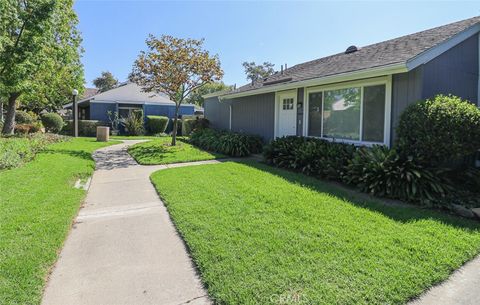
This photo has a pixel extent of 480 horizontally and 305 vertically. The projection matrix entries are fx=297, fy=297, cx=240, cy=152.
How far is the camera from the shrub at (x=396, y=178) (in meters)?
5.53

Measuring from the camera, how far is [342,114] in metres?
8.52

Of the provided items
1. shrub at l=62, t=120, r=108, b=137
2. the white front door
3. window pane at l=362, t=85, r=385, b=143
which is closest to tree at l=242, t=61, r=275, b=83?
shrub at l=62, t=120, r=108, b=137

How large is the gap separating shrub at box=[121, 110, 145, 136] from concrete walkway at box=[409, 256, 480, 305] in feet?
70.5

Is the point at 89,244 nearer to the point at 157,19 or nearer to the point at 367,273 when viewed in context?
the point at 367,273

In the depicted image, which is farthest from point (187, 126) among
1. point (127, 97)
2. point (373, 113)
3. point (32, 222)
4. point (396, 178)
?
point (32, 222)

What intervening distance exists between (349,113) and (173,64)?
26.0ft

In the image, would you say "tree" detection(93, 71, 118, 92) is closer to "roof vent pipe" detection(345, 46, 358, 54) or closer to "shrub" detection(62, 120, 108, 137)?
"shrub" detection(62, 120, 108, 137)

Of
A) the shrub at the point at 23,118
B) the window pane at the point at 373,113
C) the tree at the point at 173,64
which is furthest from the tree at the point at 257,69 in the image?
the window pane at the point at 373,113

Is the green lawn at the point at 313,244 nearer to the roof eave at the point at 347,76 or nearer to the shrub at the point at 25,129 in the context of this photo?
the roof eave at the point at 347,76

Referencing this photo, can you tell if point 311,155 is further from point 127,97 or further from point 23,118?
point 23,118

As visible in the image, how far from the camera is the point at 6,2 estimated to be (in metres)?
10.8

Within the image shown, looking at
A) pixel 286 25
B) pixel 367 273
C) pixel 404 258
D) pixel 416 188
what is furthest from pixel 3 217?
pixel 286 25

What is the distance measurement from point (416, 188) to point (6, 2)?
14302 millimetres

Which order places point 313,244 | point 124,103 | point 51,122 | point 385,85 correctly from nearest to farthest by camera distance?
point 313,244 → point 385,85 → point 51,122 → point 124,103
